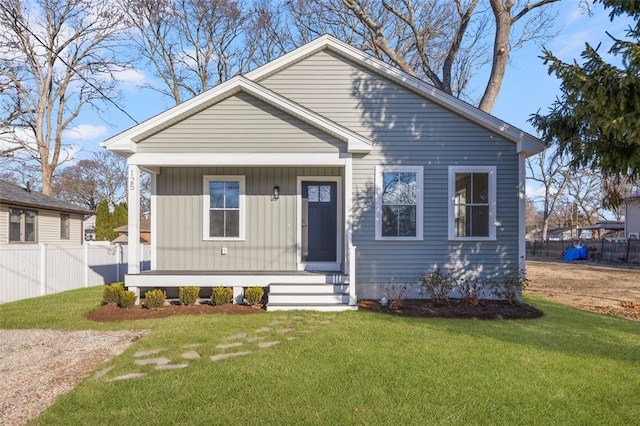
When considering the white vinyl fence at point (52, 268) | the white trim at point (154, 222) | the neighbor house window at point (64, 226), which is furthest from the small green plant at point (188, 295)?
the neighbor house window at point (64, 226)

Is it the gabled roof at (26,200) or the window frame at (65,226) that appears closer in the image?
the gabled roof at (26,200)

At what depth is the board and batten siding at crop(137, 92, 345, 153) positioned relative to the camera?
7.90 meters

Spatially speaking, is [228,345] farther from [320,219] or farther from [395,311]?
[320,219]

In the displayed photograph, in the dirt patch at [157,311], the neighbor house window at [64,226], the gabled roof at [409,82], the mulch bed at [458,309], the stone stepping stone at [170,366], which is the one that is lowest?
the mulch bed at [458,309]

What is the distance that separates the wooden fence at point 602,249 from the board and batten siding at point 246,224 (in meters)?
22.1

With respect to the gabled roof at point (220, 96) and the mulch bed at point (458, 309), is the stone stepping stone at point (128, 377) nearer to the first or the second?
the mulch bed at point (458, 309)

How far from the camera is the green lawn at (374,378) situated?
11.0ft

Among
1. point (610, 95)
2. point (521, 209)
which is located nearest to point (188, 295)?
point (521, 209)

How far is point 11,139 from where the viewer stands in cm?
1948

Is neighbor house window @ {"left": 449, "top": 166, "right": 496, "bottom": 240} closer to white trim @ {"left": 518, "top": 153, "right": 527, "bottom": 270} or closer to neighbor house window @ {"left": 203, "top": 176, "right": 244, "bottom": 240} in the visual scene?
white trim @ {"left": 518, "top": 153, "right": 527, "bottom": 270}

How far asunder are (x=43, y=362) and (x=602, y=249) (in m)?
29.0

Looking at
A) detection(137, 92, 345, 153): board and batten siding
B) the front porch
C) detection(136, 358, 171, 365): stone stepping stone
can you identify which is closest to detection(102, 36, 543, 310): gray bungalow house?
the front porch

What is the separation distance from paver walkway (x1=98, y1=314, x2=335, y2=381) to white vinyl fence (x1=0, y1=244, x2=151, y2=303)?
6142mm

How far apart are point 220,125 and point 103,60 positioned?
1632 cm
